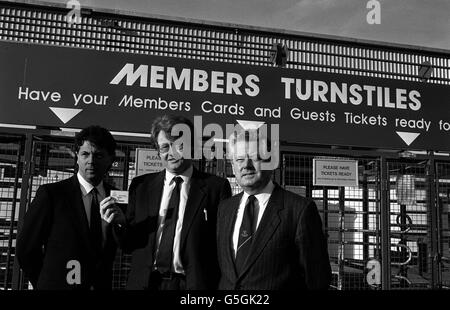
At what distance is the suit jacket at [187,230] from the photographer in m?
2.30

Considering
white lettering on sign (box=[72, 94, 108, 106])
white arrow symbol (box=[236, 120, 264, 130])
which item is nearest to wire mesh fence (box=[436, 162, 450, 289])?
white arrow symbol (box=[236, 120, 264, 130])

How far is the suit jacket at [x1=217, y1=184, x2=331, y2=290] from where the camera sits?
84.3 inches

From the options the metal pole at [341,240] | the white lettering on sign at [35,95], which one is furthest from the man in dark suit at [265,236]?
the metal pole at [341,240]

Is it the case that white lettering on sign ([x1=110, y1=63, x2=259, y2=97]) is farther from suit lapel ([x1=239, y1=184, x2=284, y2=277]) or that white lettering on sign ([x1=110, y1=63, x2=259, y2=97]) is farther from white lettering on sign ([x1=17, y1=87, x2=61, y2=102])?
suit lapel ([x1=239, y1=184, x2=284, y2=277])

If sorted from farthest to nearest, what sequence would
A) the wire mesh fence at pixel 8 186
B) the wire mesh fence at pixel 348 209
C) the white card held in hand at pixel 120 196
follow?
the wire mesh fence at pixel 348 209, the wire mesh fence at pixel 8 186, the white card held in hand at pixel 120 196

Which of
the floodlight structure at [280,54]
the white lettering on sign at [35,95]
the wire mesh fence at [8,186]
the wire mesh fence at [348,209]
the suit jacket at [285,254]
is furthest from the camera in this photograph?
the floodlight structure at [280,54]

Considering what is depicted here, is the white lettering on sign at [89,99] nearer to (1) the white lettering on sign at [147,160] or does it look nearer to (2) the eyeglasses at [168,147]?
(1) the white lettering on sign at [147,160]

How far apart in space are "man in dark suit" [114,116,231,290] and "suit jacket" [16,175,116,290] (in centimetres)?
21

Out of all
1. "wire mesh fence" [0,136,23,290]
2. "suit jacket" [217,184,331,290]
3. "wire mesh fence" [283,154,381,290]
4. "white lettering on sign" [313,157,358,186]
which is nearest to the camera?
"suit jacket" [217,184,331,290]

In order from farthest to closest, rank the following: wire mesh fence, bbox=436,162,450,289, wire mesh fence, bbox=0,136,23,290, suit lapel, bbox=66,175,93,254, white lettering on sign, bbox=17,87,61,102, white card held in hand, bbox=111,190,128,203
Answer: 1. wire mesh fence, bbox=436,162,450,289
2. white lettering on sign, bbox=17,87,61,102
3. wire mesh fence, bbox=0,136,23,290
4. white card held in hand, bbox=111,190,128,203
5. suit lapel, bbox=66,175,93,254

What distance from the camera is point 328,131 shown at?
4852 millimetres

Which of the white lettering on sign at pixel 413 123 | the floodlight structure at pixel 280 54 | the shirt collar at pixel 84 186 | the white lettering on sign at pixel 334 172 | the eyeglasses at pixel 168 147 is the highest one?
the floodlight structure at pixel 280 54

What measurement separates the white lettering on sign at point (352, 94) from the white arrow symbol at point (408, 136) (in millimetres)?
318

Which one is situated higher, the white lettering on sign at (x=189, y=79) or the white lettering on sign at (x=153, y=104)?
the white lettering on sign at (x=189, y=79)
